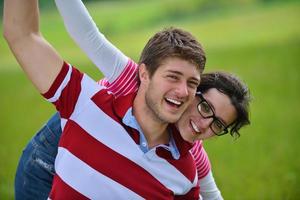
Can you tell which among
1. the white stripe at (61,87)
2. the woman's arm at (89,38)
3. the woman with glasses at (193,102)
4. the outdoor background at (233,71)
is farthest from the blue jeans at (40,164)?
the outdoor background at (233,71)

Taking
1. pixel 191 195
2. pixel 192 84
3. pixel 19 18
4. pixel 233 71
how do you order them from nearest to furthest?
pixel 19 18, pixel 192 84, pixel 191 195, pixel 233 71

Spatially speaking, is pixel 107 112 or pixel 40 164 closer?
pixel 107 112

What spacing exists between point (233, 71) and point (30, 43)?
4161 millimetres

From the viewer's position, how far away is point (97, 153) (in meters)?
1.63

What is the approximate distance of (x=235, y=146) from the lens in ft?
13.6

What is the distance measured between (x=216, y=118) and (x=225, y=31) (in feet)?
15.8

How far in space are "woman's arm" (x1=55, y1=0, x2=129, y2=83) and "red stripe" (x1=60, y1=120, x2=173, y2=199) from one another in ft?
0.78

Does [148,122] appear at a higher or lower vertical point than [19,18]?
lower

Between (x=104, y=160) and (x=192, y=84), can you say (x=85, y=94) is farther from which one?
(x=192, y=84)

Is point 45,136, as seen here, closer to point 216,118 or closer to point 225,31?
point 216,118

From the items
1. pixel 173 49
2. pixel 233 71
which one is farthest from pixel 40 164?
pixel 233 71

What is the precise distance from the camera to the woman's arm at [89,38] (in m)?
1.70

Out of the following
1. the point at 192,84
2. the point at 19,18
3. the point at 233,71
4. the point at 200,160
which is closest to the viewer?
the point at 19,18

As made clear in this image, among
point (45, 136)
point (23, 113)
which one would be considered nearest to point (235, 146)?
point (23, 113)
